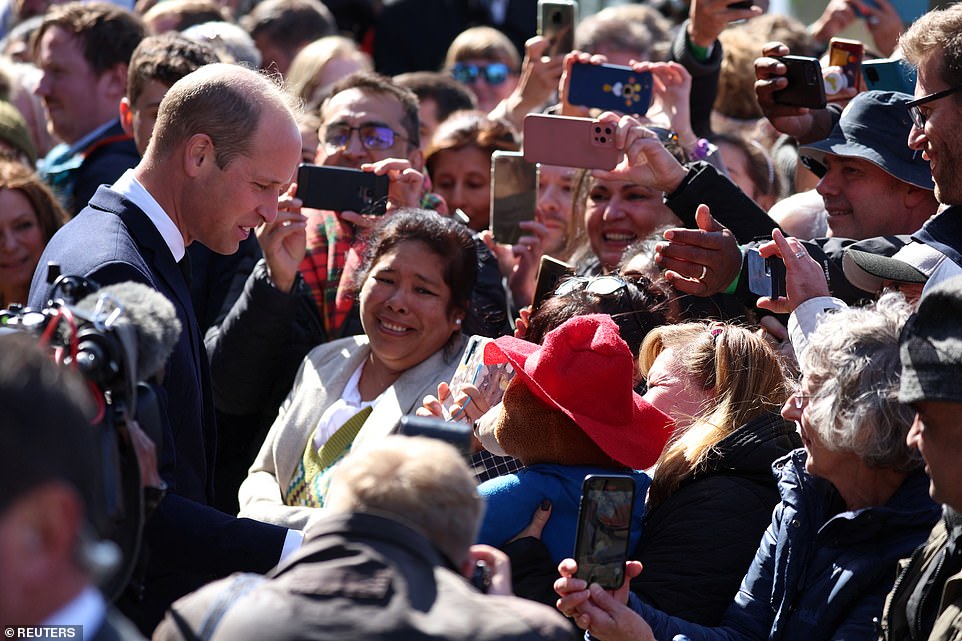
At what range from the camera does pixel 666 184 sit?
4207 mm

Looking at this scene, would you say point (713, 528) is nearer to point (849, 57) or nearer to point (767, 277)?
point (767, 277)

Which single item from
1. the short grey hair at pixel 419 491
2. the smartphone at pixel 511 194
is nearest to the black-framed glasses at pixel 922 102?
the smartphone at pixel 511 194

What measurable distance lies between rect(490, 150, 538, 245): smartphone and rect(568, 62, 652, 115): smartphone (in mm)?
352

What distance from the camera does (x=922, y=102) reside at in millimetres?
3434

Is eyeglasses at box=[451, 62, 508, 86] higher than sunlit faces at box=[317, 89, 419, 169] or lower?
lower

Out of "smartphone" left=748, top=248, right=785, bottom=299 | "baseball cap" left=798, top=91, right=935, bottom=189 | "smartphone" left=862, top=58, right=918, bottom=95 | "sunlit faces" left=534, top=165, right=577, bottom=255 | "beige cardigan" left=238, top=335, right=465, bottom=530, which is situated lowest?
"beige cardigan" left=238, top=335, right=465, bottom=530

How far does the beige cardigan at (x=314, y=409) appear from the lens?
398cm

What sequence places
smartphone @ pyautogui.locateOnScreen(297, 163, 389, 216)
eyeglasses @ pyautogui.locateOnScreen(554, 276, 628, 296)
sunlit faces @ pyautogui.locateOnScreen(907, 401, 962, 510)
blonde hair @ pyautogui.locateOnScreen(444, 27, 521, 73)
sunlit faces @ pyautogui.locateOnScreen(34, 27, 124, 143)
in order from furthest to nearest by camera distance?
blonde hair @ pyautogui.locateOnScreen(444, 27, 521, 73), sunlit faces @ pyautogui.locateOnScreen(34, 27, 124, 143), smartphone @ pyautogui.locateOnScreen(297, 163, 389, 216), eyeglasses @ pyautogui.locateOnScreen(554, 276, 628, 296), sunlit faces @ pyautogui.locateOnScreen(907, 401, 962, 510)

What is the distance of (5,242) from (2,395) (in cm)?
368

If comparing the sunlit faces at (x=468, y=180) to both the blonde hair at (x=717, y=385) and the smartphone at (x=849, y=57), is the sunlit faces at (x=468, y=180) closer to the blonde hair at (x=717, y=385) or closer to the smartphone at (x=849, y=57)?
the smartphone at (x=849, y=57)

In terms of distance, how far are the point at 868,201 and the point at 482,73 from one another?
420 centimetres

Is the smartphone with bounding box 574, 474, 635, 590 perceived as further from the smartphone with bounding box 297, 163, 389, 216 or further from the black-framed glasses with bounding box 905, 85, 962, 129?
the smartphone with bounding box 297, 163, 389, 216

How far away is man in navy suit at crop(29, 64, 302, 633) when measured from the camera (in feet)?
9.87

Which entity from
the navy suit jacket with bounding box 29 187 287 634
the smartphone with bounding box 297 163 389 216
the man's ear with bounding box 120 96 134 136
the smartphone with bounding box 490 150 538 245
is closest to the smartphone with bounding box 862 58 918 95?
the smartphone with bounding box 490 150 538 245
